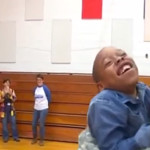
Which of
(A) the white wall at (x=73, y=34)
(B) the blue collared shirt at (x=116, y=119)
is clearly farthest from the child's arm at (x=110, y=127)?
(A) the white wall at (x=73, y=34)

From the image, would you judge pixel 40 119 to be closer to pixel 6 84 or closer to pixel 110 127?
pixel 6 84

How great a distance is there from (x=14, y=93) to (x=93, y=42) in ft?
6.75

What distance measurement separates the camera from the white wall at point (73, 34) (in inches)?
267

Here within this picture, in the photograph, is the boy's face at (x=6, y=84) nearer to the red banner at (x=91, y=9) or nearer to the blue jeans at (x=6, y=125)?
the blue jeans at (x=6, y=125)

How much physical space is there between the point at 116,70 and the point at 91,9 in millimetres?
6272

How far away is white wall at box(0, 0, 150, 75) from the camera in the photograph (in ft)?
22.3

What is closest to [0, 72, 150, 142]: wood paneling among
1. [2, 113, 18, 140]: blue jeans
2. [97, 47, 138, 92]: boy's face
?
[2, 113, 18, 140]: blue jeans

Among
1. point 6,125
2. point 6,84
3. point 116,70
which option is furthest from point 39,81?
point 116,70

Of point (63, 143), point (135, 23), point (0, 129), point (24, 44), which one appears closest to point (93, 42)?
point (135, 23)

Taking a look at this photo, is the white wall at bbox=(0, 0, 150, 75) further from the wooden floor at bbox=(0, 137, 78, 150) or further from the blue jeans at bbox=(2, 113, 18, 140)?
the wooden floor at bbox=(0, 137, 78, 150)

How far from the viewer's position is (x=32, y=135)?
23.9 feet

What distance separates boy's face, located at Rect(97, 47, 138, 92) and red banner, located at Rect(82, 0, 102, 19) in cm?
611

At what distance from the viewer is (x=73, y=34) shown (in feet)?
23.9

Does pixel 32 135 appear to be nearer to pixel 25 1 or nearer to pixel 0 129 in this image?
pixel 0 129
